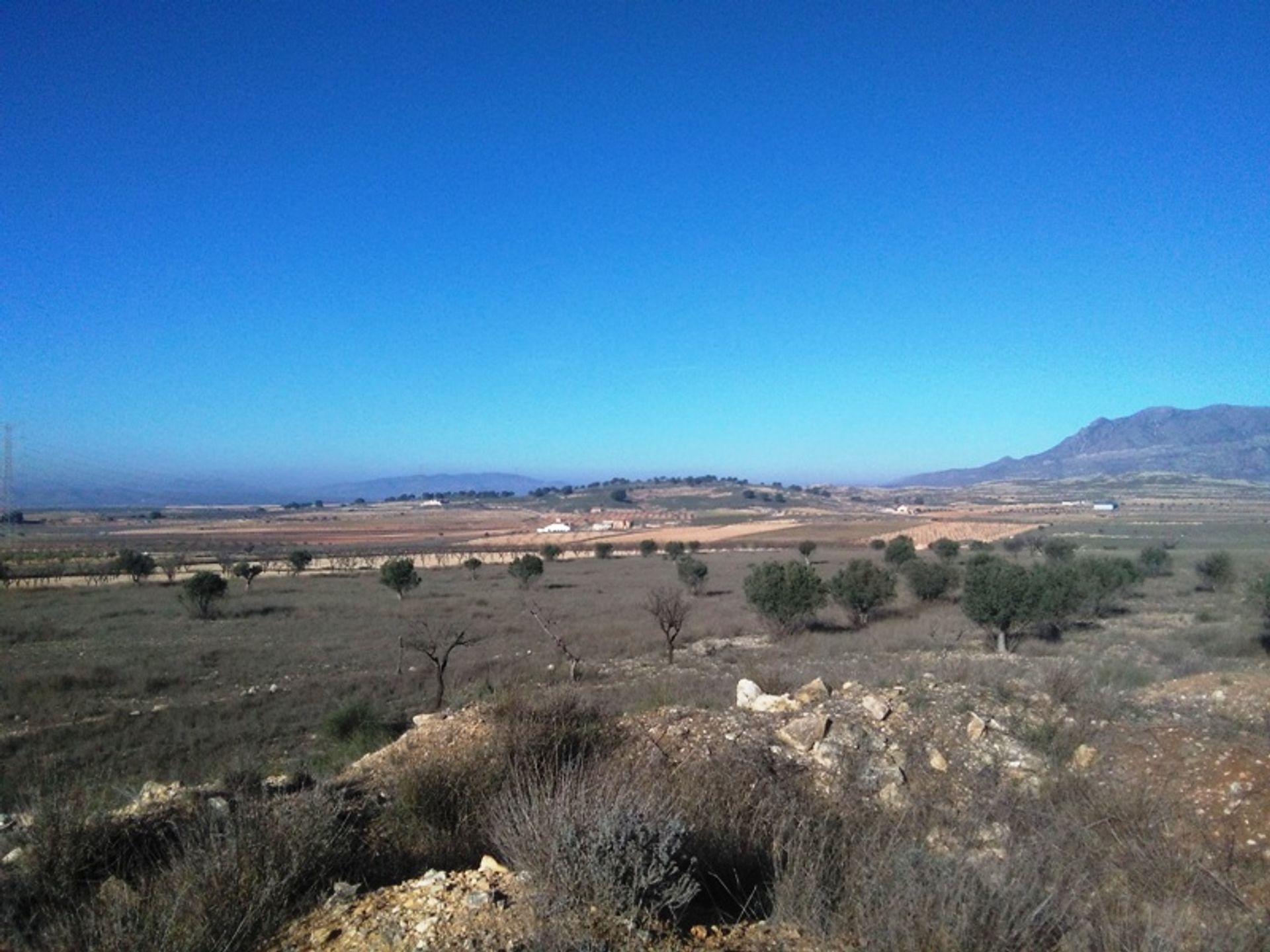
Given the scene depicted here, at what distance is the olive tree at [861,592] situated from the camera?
34.6 meters

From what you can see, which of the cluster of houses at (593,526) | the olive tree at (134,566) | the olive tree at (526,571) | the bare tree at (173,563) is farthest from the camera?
the cluster of houses at (593,526)

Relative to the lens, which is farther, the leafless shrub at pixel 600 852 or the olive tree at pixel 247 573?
the olive tree at pixel 247 573

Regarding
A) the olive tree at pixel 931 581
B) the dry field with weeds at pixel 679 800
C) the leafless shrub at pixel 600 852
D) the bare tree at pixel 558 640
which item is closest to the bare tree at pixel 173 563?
the bare tree at pixel 558 640

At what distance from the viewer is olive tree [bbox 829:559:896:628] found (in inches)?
1362

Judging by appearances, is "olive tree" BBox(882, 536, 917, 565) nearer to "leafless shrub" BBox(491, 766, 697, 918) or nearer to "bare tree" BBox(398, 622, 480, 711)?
"bare tree" BBox(398, 622, 480, 711)

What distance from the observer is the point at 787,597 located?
3189cm

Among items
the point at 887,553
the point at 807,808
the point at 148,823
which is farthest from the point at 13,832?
the point at 887,553

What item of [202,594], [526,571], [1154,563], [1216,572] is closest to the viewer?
[202,594]

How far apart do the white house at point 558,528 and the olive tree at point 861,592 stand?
247 feet

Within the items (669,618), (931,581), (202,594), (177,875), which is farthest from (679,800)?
(202,594)

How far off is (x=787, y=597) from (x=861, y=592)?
488 cm

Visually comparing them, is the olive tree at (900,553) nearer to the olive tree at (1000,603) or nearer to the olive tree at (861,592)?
the olive tree at (861,592)

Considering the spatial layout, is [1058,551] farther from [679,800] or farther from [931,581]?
[679,800]

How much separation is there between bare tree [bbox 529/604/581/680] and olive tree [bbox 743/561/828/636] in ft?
29.3
